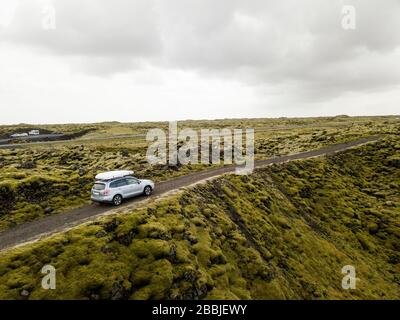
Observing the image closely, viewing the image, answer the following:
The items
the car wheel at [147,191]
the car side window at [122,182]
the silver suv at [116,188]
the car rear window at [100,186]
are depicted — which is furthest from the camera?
the car wheel at [147,191]

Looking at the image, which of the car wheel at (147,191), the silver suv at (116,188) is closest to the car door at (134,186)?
the silver suv at (116,188)

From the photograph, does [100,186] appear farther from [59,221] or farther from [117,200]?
[59,221]

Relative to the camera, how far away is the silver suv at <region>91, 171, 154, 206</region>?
29.0m

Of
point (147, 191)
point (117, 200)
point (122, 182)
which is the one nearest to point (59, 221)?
point (117, 200)

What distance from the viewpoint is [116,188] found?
2944 cm

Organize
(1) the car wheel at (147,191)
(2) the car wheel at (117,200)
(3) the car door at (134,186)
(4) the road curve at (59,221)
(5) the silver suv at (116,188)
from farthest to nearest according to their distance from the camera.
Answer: (1) the car wheel at (147,191) < (3) the car door at (134,186) < (2) the car wheel at (117,200) < (5) the silver suv at (116,188) < (4) the road curve at (59,221)

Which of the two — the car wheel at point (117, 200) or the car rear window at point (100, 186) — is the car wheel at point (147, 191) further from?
the car rear window at point (100, 186)

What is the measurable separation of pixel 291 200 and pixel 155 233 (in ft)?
73.5

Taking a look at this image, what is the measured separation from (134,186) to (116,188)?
2.04 m

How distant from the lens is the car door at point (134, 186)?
30.8 metres

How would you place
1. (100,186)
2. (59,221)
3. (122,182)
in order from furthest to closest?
(122,182), (100,186), (59,221)

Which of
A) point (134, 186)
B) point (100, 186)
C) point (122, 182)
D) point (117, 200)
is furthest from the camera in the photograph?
point (134, 186)

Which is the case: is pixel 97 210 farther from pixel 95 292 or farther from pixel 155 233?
pixel 95 292

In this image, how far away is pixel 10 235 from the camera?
24.6m
